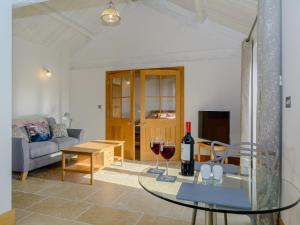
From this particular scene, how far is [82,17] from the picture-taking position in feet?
17.1

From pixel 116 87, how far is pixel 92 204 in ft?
11.1

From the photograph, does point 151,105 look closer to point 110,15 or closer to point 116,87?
point 116,87

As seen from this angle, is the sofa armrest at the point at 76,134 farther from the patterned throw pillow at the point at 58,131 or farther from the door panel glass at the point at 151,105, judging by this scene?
the door panel glass at the point at 151,105

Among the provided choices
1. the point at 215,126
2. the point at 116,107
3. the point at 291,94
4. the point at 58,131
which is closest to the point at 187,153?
the point at 291,94

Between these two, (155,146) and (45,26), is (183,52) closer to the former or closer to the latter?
(45,26)

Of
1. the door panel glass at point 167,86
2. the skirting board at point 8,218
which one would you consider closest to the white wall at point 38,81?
the door panel glass at point 167,86

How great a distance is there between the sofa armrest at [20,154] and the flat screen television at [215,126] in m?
3.13

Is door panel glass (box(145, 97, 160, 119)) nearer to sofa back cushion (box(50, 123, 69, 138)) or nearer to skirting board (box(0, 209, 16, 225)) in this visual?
sofa back cushion (box(50, 123, 69, 138))

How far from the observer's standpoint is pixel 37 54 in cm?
523

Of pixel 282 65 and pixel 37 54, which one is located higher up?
pixel 37 54

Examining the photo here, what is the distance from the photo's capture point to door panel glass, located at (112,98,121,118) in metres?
5.54

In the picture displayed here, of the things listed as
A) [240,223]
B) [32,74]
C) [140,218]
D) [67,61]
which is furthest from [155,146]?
[67,61]

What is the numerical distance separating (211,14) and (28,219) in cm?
437

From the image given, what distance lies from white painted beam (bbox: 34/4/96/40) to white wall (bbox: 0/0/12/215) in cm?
243
